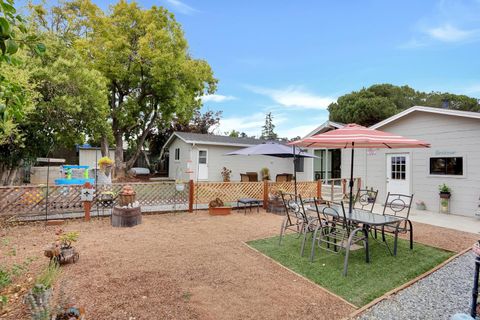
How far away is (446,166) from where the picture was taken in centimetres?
862

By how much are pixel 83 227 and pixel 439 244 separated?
25.8ft

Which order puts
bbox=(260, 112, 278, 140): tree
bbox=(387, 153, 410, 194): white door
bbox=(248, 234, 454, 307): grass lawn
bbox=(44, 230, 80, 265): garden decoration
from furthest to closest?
bbox=(260, 112, 278, 140): tree < bbox=(387, 153, 410, 194): white door < bbox=(44, 230, 80, 265): garden decoration < bbox=(248, 234, 454, 307): grass lawn

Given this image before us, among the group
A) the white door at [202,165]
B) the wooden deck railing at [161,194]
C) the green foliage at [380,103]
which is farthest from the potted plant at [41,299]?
the green foliage at [380,103]

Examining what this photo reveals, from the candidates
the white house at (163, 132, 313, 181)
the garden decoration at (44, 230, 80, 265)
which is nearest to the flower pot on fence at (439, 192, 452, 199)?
the white house at (163, 132, 313, 181)

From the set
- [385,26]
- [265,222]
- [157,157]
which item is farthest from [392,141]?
[157,157]

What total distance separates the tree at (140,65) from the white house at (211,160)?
2.82 metres

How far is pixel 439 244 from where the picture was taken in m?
5.23

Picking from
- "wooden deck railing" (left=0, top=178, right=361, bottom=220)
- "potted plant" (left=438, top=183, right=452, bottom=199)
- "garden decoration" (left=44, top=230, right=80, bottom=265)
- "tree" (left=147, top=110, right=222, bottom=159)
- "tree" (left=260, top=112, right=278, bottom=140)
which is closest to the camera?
"garden decoration" (left=44, top=230, right=80, bottom=265)

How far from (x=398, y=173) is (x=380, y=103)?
14987 millimetres

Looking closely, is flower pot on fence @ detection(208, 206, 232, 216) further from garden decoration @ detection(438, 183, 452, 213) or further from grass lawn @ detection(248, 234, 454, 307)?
garden decoration @ detection(438, 183, 452, 213)

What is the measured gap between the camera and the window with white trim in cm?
829

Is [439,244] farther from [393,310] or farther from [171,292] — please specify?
[171,292]

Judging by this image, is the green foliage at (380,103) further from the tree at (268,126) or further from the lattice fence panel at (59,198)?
the lattice fence panel at (59,198)

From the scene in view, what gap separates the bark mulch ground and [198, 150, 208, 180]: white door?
31.0 feet
